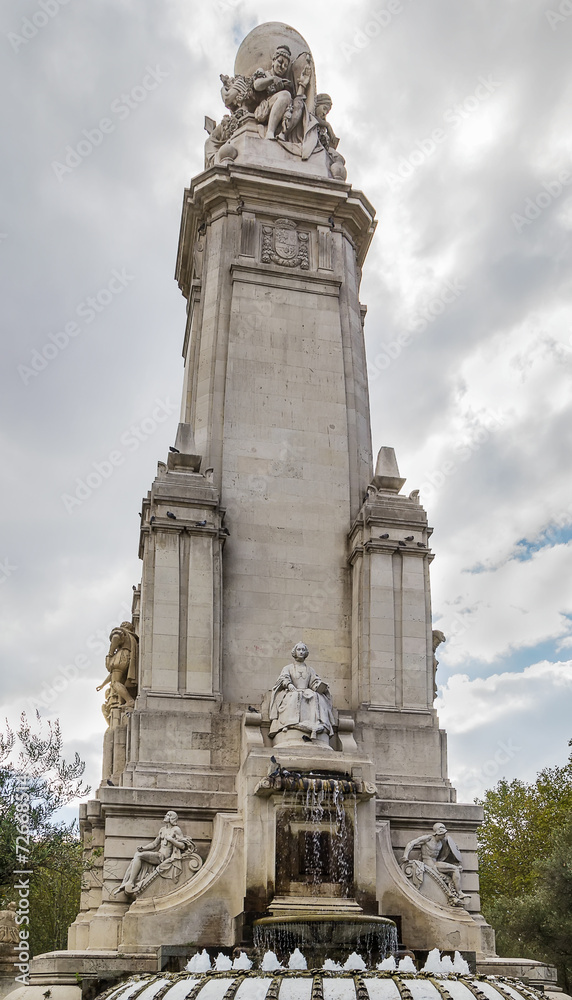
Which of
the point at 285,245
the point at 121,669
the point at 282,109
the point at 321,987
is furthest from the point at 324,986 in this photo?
the point at 282,109

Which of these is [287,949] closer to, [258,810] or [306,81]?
[258,810]

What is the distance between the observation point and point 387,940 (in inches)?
676

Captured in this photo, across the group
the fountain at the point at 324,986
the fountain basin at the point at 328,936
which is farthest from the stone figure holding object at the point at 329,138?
the fountain at the point at 324,986

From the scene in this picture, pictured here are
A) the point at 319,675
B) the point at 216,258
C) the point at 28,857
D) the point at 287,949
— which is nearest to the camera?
the point at 287,949

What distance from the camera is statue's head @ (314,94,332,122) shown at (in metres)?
31.5

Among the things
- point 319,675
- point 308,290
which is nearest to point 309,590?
point 319,675

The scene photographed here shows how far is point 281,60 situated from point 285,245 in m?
6.46

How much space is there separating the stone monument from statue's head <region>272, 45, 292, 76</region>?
65 mm

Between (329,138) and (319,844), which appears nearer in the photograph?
(319,844)

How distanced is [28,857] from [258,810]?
4110mm

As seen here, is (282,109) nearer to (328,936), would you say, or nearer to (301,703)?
(301,703)

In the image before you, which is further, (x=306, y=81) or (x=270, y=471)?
(x=306, y=81)

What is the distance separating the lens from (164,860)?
19.8m
